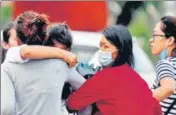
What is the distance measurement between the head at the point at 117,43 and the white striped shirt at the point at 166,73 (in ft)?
0.85

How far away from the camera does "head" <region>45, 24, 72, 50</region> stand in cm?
480

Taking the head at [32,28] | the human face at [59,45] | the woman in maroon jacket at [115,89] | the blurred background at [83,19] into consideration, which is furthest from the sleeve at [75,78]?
the blurred background at [83,19]

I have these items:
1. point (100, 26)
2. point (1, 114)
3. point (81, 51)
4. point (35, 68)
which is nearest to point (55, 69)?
point (35, 68)

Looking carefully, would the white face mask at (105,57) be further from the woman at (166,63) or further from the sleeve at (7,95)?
the sleeve at (7,95)

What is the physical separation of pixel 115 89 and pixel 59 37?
520mm

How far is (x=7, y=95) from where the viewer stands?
15.4 feet

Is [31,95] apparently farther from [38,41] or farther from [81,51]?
[81,51]

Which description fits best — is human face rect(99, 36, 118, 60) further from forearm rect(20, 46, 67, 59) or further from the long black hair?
the long black hair

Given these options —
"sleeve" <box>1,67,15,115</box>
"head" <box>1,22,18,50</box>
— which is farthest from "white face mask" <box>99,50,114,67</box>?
"head" <box>1,22,18,50</box>

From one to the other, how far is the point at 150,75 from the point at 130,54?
3.63m

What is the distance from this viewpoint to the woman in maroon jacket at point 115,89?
479cm

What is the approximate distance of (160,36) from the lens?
16.7 feet

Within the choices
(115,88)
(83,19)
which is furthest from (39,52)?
(83,19)

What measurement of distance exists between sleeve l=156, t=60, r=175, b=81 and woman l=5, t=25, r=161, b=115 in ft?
0.50
